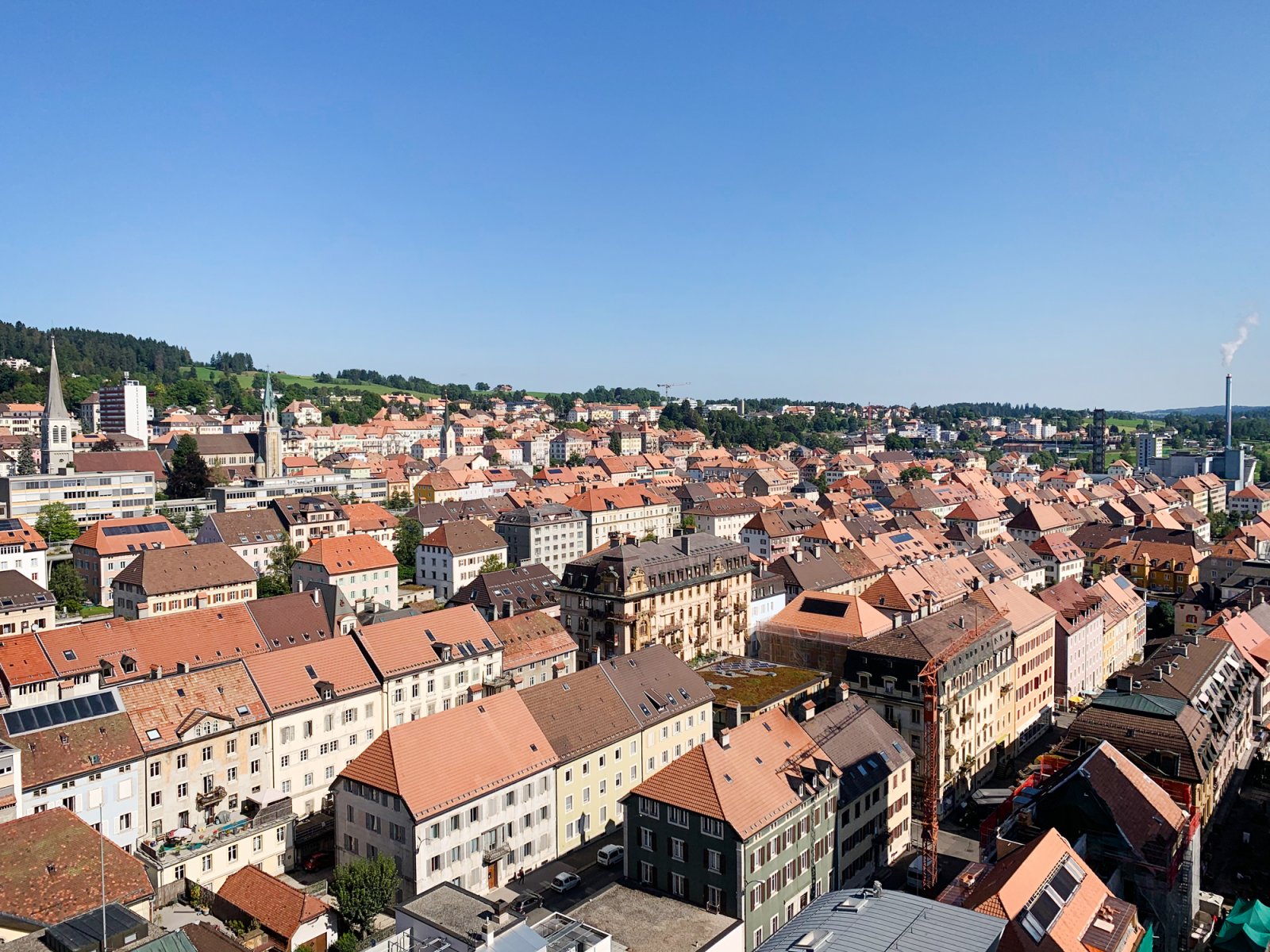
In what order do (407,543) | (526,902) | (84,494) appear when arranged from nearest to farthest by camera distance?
(526,902), (407,543), (84,494)

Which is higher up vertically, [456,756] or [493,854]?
[456,756]

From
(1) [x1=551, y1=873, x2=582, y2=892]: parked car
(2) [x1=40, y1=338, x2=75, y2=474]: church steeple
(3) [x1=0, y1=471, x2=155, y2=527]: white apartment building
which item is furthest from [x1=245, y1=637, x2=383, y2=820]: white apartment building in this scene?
(2) [x1=40, y1=338, x2=75, y2=474]: church steeple

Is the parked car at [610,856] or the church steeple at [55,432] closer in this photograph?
the parked car at [610,856]

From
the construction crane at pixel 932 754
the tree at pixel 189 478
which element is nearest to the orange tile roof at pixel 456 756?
the construction crane at pixel 932 754

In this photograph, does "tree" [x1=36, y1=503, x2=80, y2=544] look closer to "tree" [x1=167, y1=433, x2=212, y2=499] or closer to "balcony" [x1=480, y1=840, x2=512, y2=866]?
"tree" [x1=167, y1=433, x2=212, y2=499]

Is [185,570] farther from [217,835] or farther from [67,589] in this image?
[217,835]

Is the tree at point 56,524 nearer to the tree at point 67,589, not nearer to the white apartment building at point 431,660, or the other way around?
the tree at point 67,589

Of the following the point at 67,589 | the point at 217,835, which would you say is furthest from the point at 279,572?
the point at 217,835

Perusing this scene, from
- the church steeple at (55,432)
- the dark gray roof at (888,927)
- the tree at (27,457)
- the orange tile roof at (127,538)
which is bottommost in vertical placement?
the dark gray roof at (888,927)
